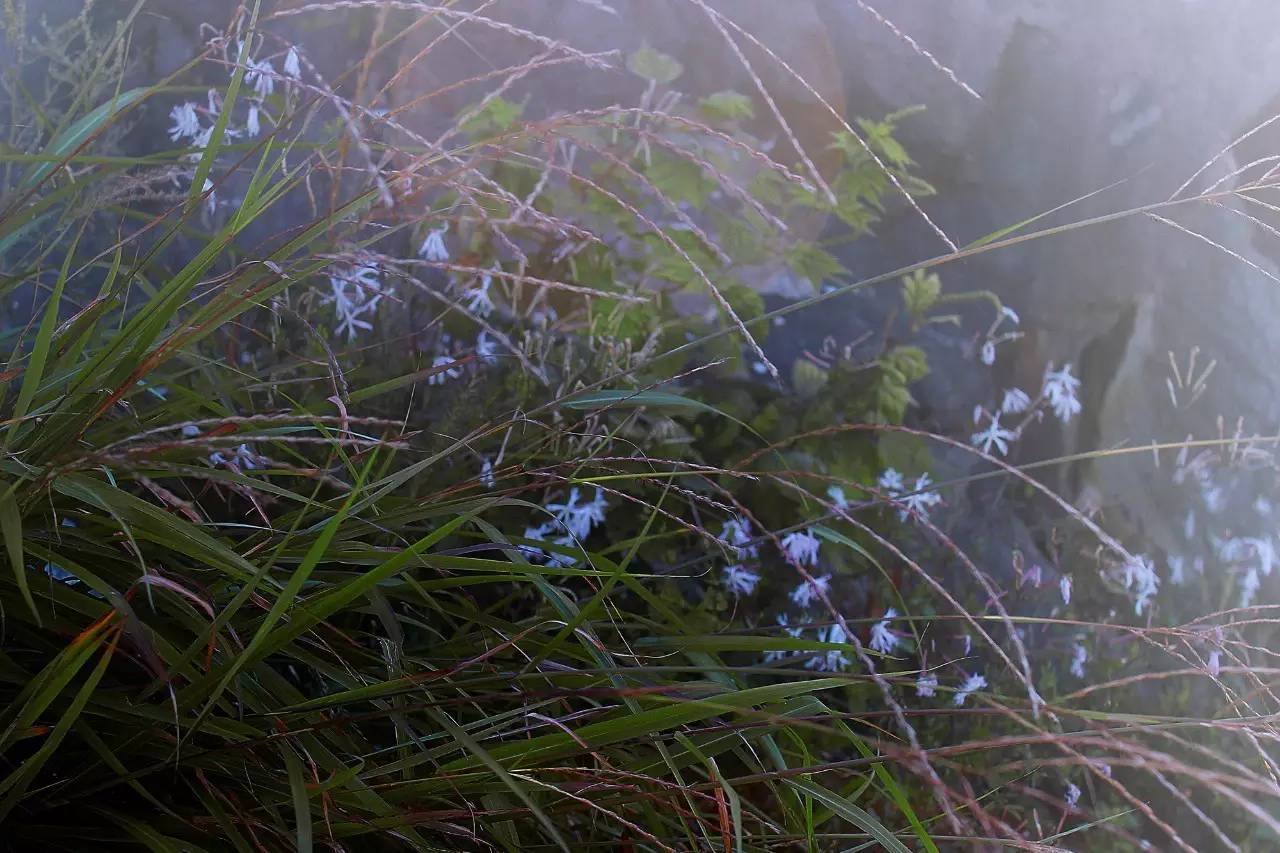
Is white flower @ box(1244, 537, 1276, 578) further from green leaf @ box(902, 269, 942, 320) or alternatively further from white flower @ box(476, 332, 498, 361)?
white flower @ box(476, 332, 498, 361)

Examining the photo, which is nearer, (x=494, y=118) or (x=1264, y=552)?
(x=494, y=118)

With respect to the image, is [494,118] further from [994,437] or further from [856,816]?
[856,816]

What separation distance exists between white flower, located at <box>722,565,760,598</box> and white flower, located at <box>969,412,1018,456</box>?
54 cm

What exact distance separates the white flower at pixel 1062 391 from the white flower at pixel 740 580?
2.30 feet

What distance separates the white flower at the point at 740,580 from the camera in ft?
4.73

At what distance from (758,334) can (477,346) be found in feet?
1.37

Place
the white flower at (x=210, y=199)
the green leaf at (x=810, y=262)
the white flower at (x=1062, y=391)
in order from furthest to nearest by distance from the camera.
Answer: the white flower at (x=1062, y=391) → the green leaf at (x=810, y=262) → the white flower at (x=210, y=199)

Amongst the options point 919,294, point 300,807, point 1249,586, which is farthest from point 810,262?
point 300,807

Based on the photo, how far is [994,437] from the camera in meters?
1.86

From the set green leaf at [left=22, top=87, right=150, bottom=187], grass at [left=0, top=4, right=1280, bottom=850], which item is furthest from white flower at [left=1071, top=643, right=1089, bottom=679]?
green leaf at [left=22, top=87, right=150, bottom=187]

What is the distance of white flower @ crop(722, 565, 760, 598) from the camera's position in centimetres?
144

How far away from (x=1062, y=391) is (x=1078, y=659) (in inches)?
18.6

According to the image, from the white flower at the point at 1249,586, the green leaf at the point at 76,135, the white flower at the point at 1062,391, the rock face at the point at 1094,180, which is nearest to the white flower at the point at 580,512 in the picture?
the rock face at the point at 1094,180

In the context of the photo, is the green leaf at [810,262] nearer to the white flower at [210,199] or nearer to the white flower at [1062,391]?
the white flower at [1062,391]
